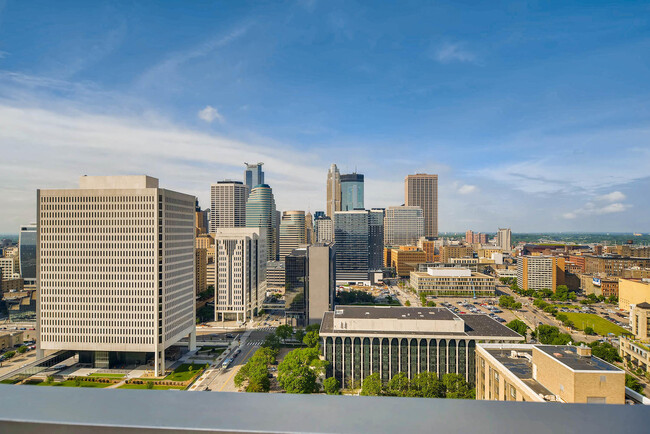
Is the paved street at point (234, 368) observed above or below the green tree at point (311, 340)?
below

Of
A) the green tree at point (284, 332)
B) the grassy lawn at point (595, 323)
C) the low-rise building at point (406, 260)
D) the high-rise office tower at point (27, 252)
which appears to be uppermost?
the high-rise office tower at point (27, 252)

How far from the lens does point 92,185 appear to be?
17.8 metres

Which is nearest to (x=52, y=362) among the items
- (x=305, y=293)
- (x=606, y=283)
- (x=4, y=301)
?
(x=4, y=301)

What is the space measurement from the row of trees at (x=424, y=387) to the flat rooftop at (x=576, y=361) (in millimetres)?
3749

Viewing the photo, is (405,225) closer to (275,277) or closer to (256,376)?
(275,277)

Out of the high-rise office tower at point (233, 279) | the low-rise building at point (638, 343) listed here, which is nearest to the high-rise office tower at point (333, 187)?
the high-rise office tower at point (233, 279)

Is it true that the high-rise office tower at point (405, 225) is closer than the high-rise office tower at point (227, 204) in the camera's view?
No

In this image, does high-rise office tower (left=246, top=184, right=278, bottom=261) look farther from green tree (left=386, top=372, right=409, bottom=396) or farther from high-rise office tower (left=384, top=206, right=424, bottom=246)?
green tree (left=386, top=372, right=409, bottom=396)

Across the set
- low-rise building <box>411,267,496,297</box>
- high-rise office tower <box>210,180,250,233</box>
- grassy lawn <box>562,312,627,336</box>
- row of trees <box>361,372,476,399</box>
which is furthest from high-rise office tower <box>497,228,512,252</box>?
row of trees <box>361,372,476,399</box>

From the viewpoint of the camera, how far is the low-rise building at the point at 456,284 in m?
36.8

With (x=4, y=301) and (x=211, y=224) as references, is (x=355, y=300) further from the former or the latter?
(x=211, y=224)

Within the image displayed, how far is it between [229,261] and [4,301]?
15.1 m

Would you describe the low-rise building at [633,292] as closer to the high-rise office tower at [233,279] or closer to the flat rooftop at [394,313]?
the flat rooftop at [394,313]

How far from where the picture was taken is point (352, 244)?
142 feet
